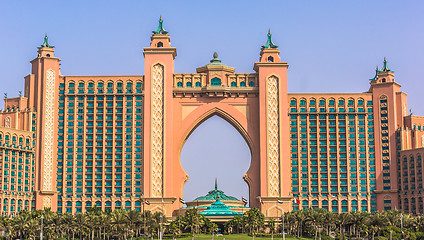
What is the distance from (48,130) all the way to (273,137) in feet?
185

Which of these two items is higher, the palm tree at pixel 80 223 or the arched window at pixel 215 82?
the arched window at pixel 215 82

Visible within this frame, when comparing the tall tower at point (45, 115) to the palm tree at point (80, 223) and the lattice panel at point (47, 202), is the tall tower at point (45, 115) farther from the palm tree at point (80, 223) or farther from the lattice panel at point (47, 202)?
the palm tree at point (80, 223)

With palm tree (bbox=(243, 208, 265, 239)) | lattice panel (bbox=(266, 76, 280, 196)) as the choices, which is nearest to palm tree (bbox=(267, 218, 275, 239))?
palm tree (bbox=(243, 208, 265, 239))

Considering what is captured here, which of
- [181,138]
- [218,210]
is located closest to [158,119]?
[181,138]

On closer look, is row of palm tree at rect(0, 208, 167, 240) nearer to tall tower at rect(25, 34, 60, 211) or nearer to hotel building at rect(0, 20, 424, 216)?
tall tower at rect(25, 34, 60, 211)

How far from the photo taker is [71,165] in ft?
632

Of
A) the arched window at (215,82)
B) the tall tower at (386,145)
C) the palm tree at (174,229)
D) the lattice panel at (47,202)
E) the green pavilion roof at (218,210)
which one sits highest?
the arched window at (215,82)

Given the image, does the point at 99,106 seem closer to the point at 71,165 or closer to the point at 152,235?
the point at 71,165

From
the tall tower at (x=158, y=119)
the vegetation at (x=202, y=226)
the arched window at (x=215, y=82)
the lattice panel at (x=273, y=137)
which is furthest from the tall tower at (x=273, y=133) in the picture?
the tall tower at (x=158, y=119)

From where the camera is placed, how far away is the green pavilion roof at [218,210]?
183875mm

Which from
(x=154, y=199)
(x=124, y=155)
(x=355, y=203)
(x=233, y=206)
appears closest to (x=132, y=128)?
(x=124, y=155)

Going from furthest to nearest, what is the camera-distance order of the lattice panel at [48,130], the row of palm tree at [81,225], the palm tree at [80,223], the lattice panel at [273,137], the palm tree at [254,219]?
the lattice panel at [273,137]
the lattice panel at [48,130]
the palm tree at [254,219]
the palm tree at [80,223]
the row of palm tree at [81,225]

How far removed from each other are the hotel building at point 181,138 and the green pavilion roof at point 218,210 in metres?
8.30

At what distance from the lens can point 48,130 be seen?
192 m
